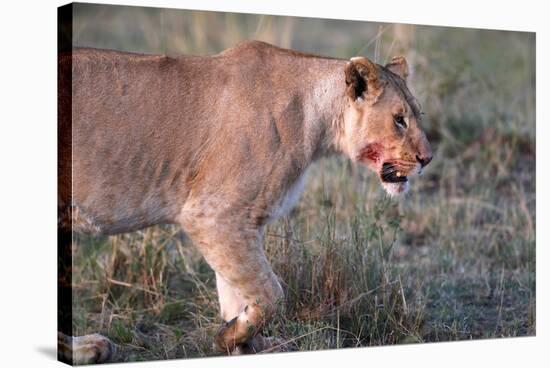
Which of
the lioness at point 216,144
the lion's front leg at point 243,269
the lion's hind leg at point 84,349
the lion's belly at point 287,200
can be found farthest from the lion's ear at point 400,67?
the lion's hind leg at point 84,349

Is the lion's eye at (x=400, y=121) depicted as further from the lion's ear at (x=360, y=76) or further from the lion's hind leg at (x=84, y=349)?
the lion's hind leg at (x=84, y=349)

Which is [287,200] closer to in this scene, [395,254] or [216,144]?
[216,144]

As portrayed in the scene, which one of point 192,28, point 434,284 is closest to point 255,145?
point 434,284

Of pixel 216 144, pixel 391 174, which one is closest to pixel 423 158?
pixel 391 174

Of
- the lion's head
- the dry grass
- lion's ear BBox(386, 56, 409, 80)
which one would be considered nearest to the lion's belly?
the lion's head

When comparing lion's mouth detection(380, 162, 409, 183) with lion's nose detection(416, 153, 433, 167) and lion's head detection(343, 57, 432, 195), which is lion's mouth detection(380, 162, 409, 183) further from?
lion's nose detection(416, 153, 433, 167)

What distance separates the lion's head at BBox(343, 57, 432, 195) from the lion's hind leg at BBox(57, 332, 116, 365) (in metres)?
1.85

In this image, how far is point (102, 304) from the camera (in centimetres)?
698

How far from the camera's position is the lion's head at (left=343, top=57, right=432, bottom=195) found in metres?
6.30

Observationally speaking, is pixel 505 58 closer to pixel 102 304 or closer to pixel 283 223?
pixel 283 223

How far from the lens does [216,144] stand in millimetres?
6035

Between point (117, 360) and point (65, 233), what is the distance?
819 millimetres

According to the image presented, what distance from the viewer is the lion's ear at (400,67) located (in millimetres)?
6691

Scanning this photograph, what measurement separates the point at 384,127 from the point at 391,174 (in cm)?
30
